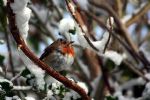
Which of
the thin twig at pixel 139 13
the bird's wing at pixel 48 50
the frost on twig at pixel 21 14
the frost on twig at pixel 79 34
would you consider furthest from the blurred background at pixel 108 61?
the frost on twig at pixel 21 14

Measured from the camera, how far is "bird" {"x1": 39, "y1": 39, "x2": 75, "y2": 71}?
1.32m

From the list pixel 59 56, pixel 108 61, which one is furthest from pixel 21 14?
pixel 108 61

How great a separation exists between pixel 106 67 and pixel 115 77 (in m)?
0.44

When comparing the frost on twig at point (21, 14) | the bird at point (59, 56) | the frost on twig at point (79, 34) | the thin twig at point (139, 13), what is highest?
the thin twig at point (139, 13)

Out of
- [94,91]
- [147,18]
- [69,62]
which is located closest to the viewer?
[69,62]

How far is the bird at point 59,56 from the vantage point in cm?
132

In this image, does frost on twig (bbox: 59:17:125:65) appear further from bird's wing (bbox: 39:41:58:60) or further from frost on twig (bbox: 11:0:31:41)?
frost on twig (bbox: 11:0:31:41)

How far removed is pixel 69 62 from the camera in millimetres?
1319

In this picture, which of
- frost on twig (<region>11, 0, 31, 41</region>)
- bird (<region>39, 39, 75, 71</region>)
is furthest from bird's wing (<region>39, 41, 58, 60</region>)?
frost on twig (<region>11, 0, 31, 41</region>)

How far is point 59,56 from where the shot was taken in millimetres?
1336

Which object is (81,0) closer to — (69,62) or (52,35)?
(52,35)

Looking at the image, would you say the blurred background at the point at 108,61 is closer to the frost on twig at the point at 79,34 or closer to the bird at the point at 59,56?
the frost on twig at the point at 79,34

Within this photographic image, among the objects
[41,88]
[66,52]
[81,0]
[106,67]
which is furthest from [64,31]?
[81,0]

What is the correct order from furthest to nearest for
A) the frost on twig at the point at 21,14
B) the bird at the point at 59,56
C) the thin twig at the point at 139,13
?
the thin twig at the point at 139,13 < the bird at the point at 59,56 < the frost on twig at the point at 21,14
